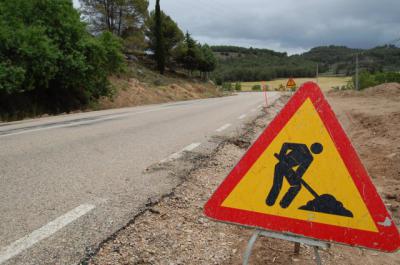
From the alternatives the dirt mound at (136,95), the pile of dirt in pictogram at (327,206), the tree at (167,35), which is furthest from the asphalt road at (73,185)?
the tree at (167,35)

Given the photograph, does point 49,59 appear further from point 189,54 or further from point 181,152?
point 189,54

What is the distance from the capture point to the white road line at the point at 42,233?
2.77 meters

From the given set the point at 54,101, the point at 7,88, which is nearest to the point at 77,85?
the point at 54,101

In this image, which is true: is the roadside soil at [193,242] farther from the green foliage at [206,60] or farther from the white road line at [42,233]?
the green foliage at [206,60]

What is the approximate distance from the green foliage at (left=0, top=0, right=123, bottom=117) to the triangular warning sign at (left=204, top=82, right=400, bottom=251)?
14.5 meters

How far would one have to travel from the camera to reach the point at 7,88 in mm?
14820

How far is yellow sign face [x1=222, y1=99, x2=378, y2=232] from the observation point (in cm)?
222

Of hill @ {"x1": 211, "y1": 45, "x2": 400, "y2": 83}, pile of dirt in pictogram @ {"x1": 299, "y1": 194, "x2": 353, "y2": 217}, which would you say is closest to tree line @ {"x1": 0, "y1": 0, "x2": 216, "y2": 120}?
pile of dirt in pictogram @ {"x1": 299, "y1": 194, "x2": 353, "y2": 217}

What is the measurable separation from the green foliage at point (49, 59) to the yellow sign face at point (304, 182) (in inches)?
573

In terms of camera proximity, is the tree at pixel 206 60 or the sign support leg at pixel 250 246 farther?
the tree at pixel 206 60

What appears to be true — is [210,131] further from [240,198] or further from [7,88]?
[7,88]

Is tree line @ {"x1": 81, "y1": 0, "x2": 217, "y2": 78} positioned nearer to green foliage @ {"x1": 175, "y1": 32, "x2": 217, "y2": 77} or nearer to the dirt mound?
green foliage @ {"x1": 175, "y1": 32, "x2": 217, "y2": 77}

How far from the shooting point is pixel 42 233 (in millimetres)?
3082

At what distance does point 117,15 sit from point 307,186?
2218 inches
